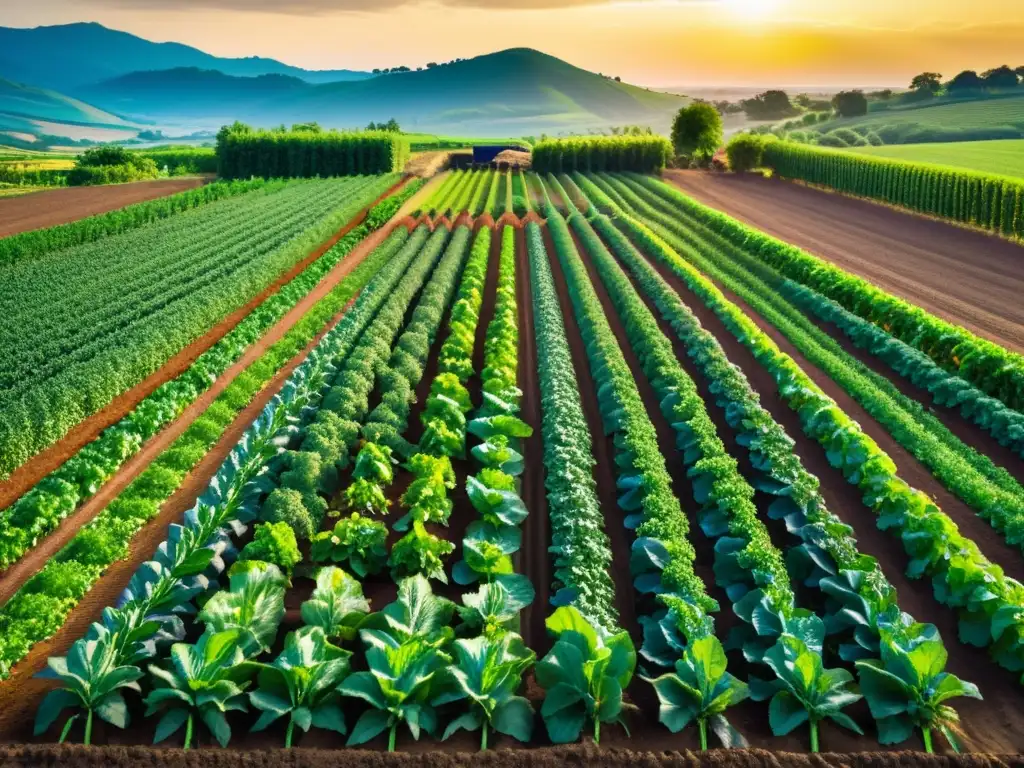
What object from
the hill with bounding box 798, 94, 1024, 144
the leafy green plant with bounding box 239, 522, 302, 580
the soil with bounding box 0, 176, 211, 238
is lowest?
the leafy green plant with bounding box 239, 522, 302, 580

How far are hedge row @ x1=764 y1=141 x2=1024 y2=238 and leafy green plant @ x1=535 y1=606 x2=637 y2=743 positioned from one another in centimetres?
3221

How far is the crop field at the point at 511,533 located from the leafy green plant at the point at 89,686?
4cm

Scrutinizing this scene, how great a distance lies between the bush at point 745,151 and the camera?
6056cm

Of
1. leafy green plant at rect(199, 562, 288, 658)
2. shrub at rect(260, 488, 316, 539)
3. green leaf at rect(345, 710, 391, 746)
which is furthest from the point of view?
shrub at rect(260, 488, 316, 539)

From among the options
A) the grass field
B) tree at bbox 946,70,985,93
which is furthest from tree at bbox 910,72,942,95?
the grass field

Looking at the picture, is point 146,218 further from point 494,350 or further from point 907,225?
point 907,225

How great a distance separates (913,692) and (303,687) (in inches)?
234

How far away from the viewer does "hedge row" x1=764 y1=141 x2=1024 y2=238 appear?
31438 mm

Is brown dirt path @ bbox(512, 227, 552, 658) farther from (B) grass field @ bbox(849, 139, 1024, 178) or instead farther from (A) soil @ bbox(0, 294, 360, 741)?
(B) grass field @ bbox(849, 139, 1024, 178)

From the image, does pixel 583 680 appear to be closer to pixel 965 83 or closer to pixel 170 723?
pixel 170 723

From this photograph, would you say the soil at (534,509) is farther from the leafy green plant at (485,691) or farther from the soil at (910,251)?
the soil at (910,251)

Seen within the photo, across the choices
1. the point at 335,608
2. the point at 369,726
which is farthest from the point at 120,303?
the point at 369,726

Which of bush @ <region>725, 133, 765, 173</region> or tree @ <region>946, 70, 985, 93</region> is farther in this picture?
tree @ <region>946, 70, 985, 93</region>

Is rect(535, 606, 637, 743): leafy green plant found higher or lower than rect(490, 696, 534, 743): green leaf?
higher
